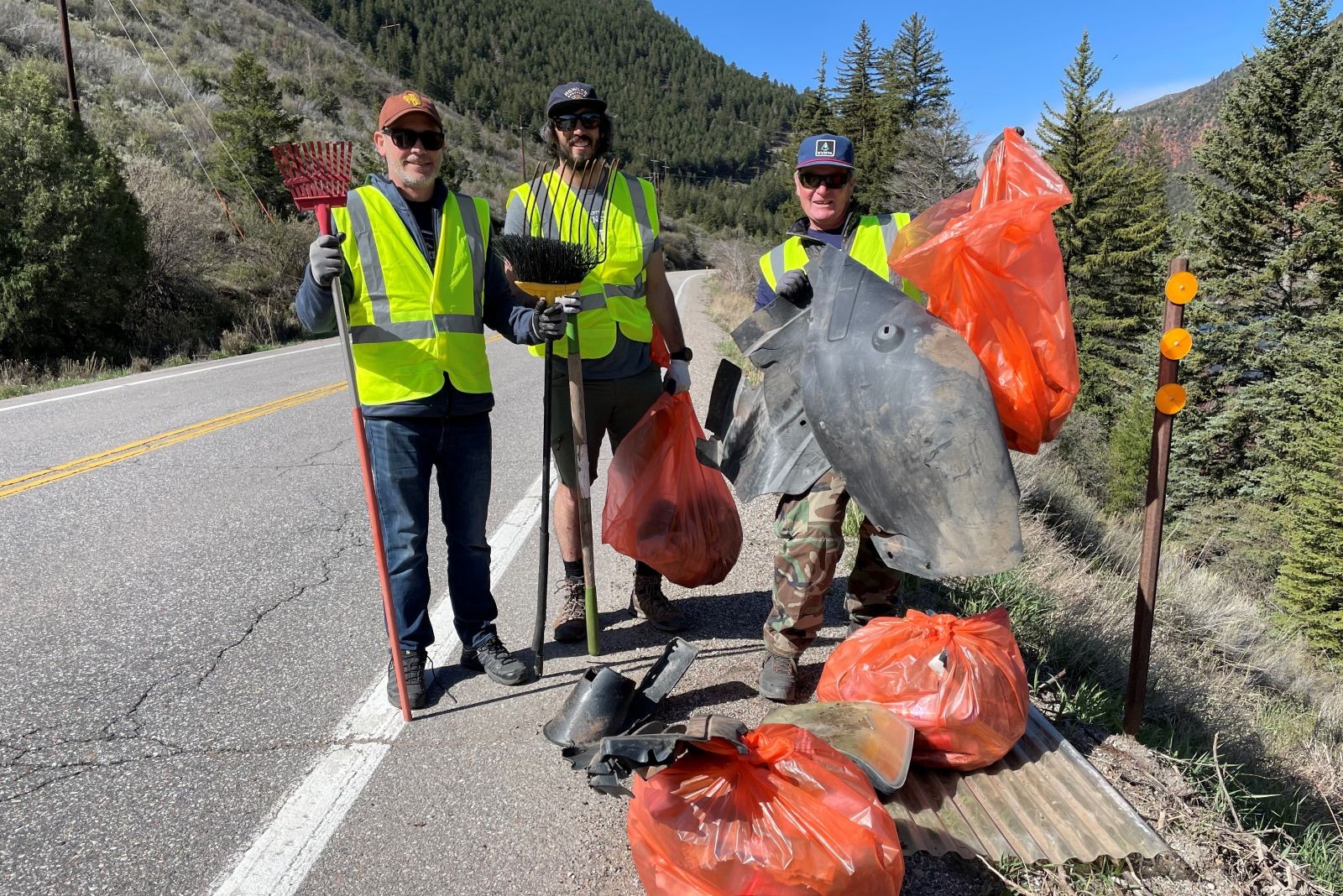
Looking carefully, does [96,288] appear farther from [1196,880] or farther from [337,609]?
[1196,880]

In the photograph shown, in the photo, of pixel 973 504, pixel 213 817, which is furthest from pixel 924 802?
pixel 213 817

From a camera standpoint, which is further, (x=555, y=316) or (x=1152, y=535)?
(x=555, y=316)

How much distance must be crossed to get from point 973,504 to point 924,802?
0.89m

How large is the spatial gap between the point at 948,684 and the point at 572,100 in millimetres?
2561

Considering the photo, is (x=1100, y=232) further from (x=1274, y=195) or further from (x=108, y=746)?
(x=108, y=746)

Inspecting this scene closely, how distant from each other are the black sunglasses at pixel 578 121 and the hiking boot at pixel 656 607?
198cm

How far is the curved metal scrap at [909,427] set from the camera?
6.78 feet

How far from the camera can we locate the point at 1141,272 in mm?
30625

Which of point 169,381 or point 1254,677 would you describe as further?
point 169,381

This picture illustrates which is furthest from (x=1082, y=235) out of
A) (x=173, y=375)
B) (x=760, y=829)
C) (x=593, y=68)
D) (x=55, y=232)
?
(x=593, y=68)

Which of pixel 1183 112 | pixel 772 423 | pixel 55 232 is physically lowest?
pixel 772 423

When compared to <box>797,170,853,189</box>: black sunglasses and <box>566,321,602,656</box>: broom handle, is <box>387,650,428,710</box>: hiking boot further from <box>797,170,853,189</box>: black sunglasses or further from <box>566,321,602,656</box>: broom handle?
<box>797,170,853,189</box>: black sunglasses

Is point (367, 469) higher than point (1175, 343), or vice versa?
point (1175, 343)

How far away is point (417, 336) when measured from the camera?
9.27 feet
